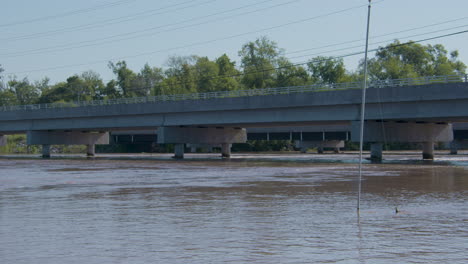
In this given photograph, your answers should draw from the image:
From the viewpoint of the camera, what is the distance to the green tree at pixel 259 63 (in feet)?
479

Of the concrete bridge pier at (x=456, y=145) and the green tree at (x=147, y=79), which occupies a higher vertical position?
the green tree at (x=147, y=79)

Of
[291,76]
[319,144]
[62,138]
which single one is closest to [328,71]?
[291,76]

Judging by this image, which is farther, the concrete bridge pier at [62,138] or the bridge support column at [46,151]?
the bridge support column at [46,151]

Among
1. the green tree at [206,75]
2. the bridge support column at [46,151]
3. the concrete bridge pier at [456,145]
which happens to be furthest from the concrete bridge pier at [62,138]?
the concrete bridge pier at [456,145]

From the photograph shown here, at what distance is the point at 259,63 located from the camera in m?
147

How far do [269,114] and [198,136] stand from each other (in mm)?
15443

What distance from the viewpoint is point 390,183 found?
33.2 m

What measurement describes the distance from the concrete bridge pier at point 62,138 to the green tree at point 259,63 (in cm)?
5560

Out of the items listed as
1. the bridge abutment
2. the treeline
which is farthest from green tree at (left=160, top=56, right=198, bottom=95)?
the bridge abutment

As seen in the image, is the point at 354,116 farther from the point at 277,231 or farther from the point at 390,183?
the point at 277,231

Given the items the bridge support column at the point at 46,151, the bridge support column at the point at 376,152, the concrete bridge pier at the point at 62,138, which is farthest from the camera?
the bridge support column at the point at 46,151

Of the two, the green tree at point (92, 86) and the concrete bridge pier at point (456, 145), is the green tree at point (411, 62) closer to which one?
the concrete bridge pier at point (456, 145)

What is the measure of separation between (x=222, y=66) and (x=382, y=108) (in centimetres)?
10130

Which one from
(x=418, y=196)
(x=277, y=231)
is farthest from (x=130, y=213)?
(x=418, y=196)
